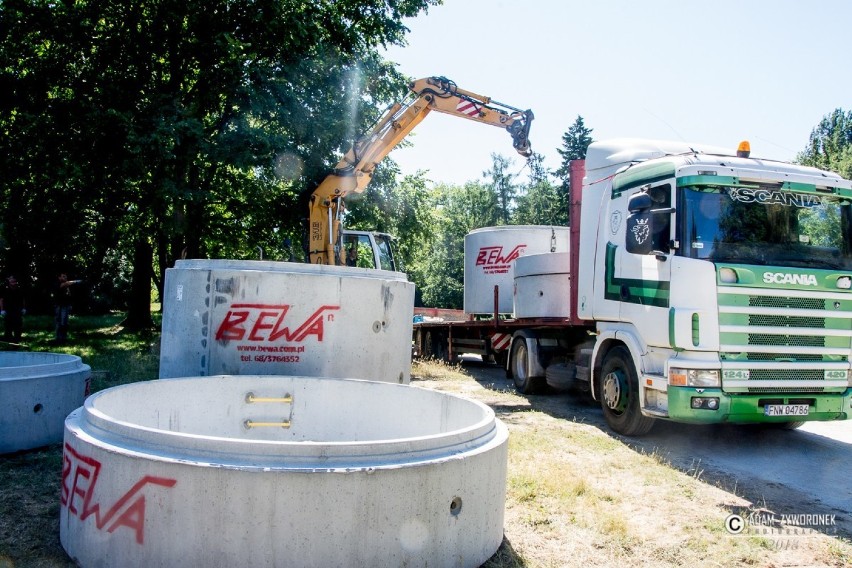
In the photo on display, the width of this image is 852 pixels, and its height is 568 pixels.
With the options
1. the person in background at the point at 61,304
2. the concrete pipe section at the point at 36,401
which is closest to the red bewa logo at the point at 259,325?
the concrete pipe section at the point at 36,401

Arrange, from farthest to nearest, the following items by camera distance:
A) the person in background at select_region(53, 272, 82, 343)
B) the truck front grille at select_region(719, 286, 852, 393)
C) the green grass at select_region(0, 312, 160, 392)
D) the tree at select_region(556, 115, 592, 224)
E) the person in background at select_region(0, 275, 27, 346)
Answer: the tree at select_region(556, 115, 592, 224) < the person in background at select_region(53, 272, 82, 343) < the person in background at select_region(0, 275, 27, 346) < the green grass at select_region(0, 312, 160, 392) < the truck front grille at select_region(719, 286, 852, 393)

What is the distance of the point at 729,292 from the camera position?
24.2ft

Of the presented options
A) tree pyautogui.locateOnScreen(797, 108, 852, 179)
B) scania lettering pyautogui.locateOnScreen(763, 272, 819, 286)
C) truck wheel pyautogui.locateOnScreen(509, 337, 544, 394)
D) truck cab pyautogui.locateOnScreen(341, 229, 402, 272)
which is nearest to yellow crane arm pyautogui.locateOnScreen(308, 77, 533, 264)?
truck cab pyautogui.locateOnScreen(341, 229, 402, 272)

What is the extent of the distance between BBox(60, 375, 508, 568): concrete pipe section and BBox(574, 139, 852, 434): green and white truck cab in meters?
3.76

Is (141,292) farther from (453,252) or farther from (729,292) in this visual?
(453,252)

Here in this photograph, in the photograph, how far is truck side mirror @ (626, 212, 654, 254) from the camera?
26.6 feet

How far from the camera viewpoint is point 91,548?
13.2 feet

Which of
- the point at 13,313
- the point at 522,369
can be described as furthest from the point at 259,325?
the point at 13,313

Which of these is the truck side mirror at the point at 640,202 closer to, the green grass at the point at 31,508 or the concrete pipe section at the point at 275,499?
the concrete pipe section at the point at 275,499

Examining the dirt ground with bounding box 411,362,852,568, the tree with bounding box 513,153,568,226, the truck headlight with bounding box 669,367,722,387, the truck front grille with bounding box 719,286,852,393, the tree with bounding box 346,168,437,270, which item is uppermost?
the tree with bounding box 513,153,568,226

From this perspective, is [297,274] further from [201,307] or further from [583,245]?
[583,245]

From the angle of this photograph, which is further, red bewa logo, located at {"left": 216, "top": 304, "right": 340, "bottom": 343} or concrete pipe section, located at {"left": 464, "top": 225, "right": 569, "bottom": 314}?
concrete pipe section, located at {"left": 464, "top": 225, "right": 569, "bottom": 314}

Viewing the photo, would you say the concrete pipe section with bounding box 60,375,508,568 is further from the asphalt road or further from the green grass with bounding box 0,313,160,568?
the asphalt road

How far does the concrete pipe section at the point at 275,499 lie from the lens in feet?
11.9
